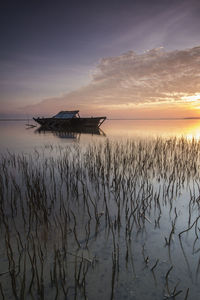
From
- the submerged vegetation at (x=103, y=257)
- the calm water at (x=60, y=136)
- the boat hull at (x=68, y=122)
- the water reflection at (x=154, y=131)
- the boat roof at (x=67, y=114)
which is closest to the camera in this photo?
the submerged vegetation at (x=103, y=257)

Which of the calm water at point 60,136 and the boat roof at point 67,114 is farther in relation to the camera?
the boat roof at point 67,114

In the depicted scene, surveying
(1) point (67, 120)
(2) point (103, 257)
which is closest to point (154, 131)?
(1) point (67, 120)

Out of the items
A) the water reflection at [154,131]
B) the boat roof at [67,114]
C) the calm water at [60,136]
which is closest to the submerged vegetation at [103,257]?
the calm water at [60,136]

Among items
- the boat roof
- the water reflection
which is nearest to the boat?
the boat roof

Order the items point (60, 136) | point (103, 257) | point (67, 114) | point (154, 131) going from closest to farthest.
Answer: point (103, 257) < point (60, 136) < point (154, 131) < point (67, 114)

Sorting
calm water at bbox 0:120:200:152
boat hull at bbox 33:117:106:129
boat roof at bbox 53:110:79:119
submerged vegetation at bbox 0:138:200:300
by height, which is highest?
boat roof at bbox 53:110:79:119

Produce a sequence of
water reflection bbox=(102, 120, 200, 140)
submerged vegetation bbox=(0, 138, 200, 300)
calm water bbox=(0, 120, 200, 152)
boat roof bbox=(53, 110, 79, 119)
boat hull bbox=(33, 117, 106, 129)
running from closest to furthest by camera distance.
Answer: submerged vegetation bbox=(0, 138, 200, 300) < calm water bbox=(0, 120, 200, 152) < water reflection bbox=(102, 120, 200, 140) < boat roof bbox=(53, 110, 79, 119) < boat hull bbox=(33, 117, 106, 129)

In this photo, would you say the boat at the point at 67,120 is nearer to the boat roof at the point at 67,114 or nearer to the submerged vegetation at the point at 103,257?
the boat roof at the point at 67,114

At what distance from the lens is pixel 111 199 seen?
14.8ft

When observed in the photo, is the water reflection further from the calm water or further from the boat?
the boat

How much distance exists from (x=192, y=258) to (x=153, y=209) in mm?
1447

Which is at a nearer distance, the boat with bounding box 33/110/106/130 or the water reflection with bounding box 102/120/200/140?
the water reflection with bounding box 102/120/200/140

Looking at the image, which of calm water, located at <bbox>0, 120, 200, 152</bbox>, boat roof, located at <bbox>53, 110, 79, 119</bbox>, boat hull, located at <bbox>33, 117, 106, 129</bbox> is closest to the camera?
calm water, located at <bbox>0, 120, 200, 152</bbox>

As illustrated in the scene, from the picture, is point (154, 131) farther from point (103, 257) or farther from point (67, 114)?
point (103, 257)
